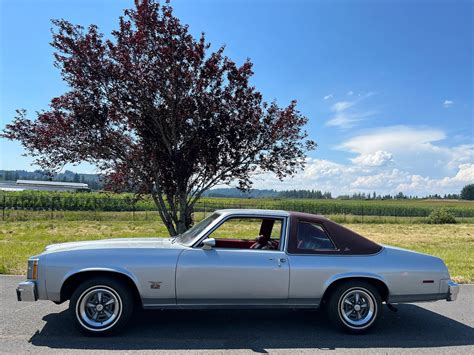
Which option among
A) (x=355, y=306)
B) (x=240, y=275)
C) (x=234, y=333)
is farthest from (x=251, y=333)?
(x=355, y=306)

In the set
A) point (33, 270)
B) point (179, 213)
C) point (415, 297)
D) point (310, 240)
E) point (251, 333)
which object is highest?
point (179, 213)

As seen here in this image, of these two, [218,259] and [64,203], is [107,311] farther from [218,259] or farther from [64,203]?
[64,203]

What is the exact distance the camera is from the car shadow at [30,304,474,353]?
447cm

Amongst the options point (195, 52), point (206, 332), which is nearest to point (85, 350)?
point (206, 332)

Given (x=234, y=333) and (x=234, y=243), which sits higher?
(x=234, y=243)

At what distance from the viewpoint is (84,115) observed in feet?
27.8

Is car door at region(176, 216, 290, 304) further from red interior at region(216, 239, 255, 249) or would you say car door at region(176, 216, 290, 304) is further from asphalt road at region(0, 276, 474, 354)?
red interior at region(216, 239, 255, 249)

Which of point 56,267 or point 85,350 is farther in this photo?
point 56,267

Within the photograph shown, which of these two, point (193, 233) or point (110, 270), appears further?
point (193, 233)

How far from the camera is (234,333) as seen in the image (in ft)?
16.0

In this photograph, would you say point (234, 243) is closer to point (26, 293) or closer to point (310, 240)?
point (310, 240)

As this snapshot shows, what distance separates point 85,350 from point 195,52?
617cm

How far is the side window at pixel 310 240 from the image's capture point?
506 centimetres

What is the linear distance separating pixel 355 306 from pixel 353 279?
335 millimetres
